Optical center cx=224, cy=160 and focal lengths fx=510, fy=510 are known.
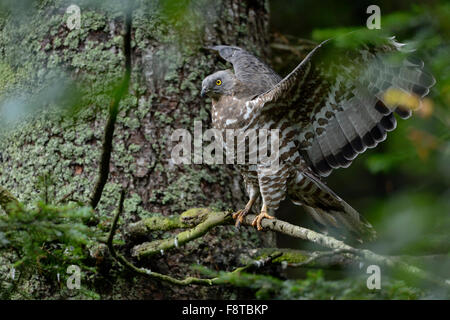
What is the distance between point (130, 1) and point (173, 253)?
213 cm

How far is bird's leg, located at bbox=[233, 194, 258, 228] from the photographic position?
3.27m

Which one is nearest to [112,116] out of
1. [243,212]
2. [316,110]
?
[243,212]

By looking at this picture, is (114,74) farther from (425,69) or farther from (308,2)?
(308,2)

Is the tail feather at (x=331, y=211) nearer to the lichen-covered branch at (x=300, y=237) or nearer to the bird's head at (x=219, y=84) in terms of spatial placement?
the lichen-covered branch at (x=300, y=237)

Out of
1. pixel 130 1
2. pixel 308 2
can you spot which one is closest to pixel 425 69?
pixel 130 1

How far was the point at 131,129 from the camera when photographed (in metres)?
3.55

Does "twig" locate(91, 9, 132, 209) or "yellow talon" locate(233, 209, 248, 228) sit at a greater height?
"twig" locate(91, 9, 132, 209)

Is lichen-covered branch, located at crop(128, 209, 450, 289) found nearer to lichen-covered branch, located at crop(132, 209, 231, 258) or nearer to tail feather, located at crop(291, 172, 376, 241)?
lichen-covered branch, located at crop(132, 209, 231, 258)

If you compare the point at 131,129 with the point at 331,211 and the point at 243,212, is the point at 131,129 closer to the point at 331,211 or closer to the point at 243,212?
the point at 243,212

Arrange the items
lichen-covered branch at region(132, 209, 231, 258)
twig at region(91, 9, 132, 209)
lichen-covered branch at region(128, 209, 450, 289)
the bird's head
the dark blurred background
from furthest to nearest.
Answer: the bird's head < lichen-covered branch at region(132, 209, 231, 258) < the dark blurred background < lichen-covered branch at region(128, 209, 450, 289) < twig at region(91, 9, 132, 209)

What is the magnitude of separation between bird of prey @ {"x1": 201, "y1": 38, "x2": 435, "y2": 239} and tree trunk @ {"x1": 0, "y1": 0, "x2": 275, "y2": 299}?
0.19 meters

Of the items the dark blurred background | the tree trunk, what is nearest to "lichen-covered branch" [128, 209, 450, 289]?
the tree trunk

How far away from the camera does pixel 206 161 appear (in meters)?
3.73

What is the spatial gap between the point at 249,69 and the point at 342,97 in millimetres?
760
